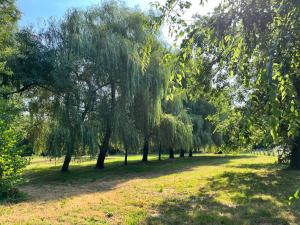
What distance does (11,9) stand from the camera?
1024 cm

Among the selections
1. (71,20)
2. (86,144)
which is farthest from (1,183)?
(71,20)

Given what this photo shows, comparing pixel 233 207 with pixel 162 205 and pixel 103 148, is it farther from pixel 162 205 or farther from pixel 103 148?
pixel 103 148

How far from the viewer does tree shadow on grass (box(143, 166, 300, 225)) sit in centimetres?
583

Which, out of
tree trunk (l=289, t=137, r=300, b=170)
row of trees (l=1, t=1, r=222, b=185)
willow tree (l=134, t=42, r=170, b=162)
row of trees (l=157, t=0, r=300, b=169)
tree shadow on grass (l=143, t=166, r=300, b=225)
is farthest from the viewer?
willow tree (l=134, t=42, r=170, b=162)

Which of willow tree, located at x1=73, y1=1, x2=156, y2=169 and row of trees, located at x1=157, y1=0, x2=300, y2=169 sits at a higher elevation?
willow tree, located at x1=73, y1=1, x2=156, y2=169

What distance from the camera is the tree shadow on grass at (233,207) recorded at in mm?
5828

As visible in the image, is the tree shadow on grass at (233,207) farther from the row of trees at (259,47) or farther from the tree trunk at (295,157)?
the row of trees at (259,47)

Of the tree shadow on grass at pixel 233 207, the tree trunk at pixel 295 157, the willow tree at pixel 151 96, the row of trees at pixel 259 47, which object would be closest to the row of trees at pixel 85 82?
the willow tree at pixel 151 96

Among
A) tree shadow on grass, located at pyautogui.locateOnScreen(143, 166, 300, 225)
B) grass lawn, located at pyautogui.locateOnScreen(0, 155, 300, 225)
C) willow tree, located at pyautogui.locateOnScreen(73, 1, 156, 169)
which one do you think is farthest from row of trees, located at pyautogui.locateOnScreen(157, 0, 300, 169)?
willow tree, located at pyautogui.locateOnScreen(73, 1, 156, 169)

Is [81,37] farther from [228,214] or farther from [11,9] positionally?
[228,214]

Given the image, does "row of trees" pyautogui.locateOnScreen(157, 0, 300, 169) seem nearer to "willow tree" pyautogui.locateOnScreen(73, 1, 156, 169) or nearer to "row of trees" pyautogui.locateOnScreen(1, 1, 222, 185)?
"row of trees" pyautogui.locateOnScreen(1, 1, 222, 185)

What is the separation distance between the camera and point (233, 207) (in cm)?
690

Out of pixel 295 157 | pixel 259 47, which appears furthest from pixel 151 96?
pixel 259 47

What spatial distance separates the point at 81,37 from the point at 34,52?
2088 mm
